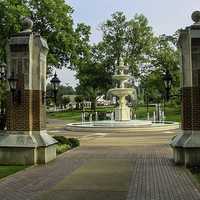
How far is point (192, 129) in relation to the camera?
14.9m

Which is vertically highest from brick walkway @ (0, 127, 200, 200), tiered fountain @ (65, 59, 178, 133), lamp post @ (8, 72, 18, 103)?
lamp post @ (8, 72, 18, 103)

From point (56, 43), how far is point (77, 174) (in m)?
27.5

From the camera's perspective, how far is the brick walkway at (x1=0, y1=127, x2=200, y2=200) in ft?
32.7

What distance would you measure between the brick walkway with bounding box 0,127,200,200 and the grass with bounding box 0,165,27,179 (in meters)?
0.30

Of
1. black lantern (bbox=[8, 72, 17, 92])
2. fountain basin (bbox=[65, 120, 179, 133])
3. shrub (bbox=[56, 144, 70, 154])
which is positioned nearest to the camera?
black lantern (bbox=[8, 72, 17, 92])

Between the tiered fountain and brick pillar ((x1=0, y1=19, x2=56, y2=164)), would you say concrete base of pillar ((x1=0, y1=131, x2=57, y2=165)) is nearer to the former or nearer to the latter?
brick pillar ((x1=0, y1=19, x2=56, y2=164))

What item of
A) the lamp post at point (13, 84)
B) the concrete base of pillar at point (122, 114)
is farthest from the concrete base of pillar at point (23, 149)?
the concrete base of pillar at point (122, 114)

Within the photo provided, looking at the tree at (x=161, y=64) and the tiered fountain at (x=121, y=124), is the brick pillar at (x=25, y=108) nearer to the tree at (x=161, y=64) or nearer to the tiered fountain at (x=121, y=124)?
the tiered fountain at (x=121, y=124)

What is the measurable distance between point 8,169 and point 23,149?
127 cm

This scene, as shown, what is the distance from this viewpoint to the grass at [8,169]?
518 inches

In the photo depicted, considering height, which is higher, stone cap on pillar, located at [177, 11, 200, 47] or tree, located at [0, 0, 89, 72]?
tree, located at [0, 0, 89, 72]

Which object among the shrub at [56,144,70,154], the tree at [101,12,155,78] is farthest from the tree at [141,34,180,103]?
the shrub at [56,144,70,154]

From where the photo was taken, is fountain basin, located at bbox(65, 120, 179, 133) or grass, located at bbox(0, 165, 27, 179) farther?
fountain basin, located at bbox(65, 120, 179, 133)

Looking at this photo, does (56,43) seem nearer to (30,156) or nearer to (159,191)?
(30,156)
